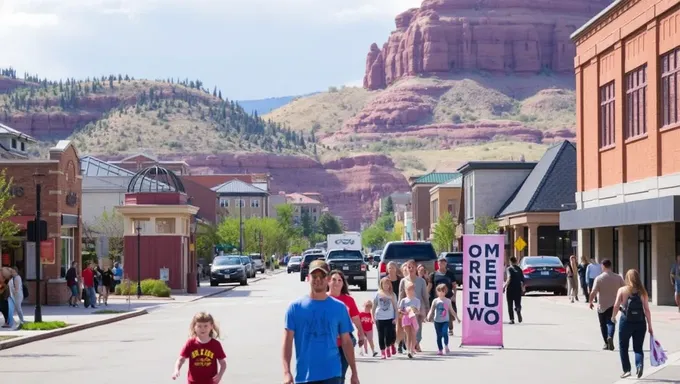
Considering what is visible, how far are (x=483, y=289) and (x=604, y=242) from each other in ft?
89.5

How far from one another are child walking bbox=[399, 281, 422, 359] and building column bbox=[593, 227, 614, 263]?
92.5ft

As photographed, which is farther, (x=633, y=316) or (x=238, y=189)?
(x=238, y=189)

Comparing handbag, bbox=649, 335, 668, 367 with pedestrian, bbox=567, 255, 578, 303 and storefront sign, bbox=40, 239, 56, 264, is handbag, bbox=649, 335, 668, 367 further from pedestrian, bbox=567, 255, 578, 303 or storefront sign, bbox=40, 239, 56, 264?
pedestrian, bbox=567, 255, 578, 303

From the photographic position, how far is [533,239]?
219ft

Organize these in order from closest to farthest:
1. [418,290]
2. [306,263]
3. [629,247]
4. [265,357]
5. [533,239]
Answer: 1. [265,357]
2. [418,290]
3. [629,247]
4. [533,239]
5. [306,263]

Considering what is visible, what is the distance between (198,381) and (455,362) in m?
9.53

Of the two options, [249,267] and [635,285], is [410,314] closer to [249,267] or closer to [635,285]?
[635,285]

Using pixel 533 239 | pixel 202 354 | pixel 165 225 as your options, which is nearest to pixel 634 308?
pixel 202 354

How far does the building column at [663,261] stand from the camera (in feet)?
131

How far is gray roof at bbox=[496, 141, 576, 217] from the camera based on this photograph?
66812 mm

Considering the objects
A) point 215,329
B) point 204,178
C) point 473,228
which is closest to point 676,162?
point 215,329

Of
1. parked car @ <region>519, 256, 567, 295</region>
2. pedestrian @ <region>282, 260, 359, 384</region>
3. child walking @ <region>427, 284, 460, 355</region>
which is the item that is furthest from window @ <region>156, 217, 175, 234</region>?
pedestrian @ <region>282, 260, 359, 384</region>

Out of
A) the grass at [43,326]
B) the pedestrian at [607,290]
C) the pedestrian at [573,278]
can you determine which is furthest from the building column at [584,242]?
the pedestrian at [607,290]

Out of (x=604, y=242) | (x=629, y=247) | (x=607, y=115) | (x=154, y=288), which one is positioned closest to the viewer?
(x=629, y=247)
